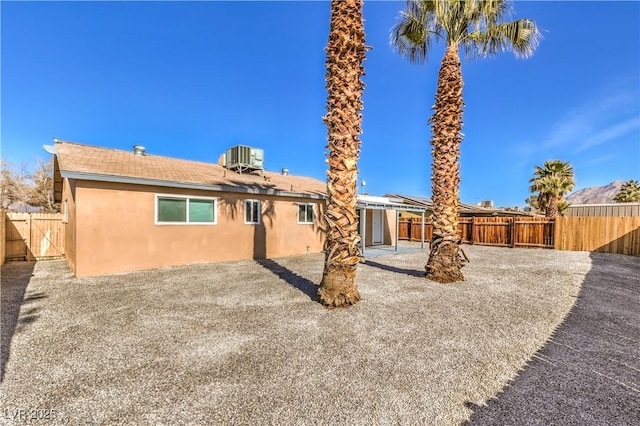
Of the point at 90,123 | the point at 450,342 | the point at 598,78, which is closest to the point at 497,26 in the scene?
the point at 450,342

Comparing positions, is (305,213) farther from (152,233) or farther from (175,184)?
(152,233)

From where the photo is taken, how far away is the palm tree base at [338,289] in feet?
18.2

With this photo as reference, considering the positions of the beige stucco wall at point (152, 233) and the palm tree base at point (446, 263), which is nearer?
the palm tree base at point (446, 263)

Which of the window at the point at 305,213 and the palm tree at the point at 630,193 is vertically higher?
the palm tree at the point at 630,193

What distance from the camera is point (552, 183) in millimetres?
20422

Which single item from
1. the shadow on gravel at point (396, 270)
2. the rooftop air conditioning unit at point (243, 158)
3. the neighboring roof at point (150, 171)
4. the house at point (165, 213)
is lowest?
the shadow on gravel at point (396, 270)

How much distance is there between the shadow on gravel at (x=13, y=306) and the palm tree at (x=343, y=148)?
4712 millimetres

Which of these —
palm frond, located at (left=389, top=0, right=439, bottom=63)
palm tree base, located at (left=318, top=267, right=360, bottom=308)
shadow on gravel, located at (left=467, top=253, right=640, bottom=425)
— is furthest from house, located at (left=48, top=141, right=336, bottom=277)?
shadow on gravel, located at (left=467, top=253, right=640, bottom=425)

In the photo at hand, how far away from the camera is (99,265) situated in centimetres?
828

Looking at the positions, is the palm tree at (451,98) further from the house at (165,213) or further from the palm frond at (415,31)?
the house at (165,213)

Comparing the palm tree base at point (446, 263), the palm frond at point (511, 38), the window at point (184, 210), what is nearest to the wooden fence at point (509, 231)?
the palm tree base at point (446, 263)

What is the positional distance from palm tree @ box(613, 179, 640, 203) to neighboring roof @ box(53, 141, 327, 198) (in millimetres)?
34297

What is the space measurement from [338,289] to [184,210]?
6820 millimetres

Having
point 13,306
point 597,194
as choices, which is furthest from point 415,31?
point 597,194
